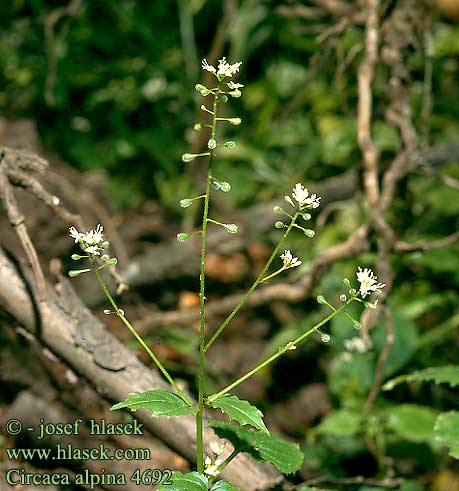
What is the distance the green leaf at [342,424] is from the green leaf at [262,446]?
64 cm

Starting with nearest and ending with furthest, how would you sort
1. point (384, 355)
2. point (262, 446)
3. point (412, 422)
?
point (262, 446)
point (384, 355)
point (412, 422)

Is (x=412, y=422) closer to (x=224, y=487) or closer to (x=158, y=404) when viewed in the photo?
(x=224, y=487)

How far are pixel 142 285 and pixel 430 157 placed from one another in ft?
4.16

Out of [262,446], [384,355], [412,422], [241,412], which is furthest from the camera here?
[412,422]

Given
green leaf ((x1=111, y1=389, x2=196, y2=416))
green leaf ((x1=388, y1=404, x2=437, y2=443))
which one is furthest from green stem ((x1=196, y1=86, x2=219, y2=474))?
green leaf ((x1=388, y1=404, x2=437, y2=443))

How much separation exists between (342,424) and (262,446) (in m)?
0.72

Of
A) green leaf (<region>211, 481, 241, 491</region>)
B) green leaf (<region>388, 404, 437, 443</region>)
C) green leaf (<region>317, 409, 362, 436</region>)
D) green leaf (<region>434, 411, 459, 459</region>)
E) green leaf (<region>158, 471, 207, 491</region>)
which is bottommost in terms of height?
green leaf (<region>388, 404, 437, 443</region>)

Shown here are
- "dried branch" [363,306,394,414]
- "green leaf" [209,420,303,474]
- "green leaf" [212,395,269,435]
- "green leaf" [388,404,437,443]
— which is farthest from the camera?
"green leaf" [388,404,437,443]

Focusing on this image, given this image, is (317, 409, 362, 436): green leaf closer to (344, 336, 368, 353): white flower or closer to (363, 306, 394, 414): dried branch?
(363, 306, 394, 414): dried branch

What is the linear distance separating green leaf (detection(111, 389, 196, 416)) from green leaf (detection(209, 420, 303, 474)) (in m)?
0.19

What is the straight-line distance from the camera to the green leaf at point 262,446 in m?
1.31

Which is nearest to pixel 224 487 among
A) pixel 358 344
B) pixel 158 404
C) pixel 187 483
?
pixel 187 483

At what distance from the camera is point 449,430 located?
1.43m

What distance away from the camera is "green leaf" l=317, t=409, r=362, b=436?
1.99 m
